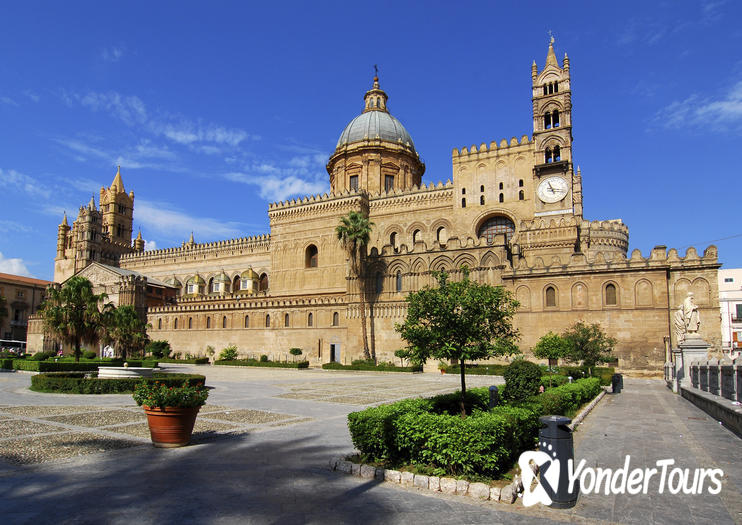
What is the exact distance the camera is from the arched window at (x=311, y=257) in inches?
2106

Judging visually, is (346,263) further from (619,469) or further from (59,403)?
(619,469)

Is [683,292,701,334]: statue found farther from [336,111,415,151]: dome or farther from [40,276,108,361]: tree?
[336,111,415,151]: dome

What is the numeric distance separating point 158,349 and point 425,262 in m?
28.3

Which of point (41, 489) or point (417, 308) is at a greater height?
point (417, 308)

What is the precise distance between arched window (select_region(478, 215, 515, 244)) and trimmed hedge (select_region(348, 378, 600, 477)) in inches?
1506

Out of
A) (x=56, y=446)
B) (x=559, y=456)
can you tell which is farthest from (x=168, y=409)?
(x=559, y=456)

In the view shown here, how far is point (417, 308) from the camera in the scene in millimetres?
11219

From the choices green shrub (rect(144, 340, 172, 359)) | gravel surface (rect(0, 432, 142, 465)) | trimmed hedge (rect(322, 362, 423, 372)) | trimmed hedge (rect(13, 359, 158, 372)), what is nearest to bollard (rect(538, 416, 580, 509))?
gravel surface (rect(0, 432, 142, 465))

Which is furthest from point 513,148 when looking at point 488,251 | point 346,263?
point 346,263

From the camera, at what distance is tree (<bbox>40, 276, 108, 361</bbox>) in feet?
98.9

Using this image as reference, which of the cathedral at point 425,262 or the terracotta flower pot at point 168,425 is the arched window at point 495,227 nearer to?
the cathedral at point 425,262

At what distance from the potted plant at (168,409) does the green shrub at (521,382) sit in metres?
9.20

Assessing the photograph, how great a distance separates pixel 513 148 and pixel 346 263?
19244 mm

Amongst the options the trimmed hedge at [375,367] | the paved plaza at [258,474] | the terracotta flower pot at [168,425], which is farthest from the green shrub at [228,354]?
the terracotta flower pot at [168,425]
